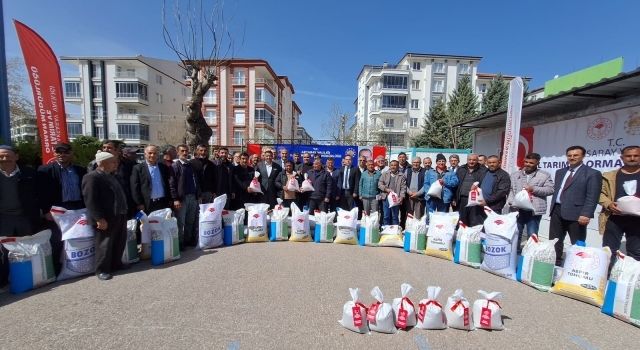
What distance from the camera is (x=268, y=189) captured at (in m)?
6.17

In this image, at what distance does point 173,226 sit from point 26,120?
26.0 m

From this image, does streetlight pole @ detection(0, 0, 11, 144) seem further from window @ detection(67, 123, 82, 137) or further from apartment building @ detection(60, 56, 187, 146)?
window @ detection(67, 123, 82, 137)

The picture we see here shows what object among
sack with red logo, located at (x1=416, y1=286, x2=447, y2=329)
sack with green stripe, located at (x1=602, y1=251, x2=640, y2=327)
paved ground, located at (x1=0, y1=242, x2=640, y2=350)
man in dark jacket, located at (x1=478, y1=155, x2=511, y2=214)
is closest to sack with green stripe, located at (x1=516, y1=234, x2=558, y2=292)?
paved ground, located at (x1=0, y1=242, x2=640, y2=350)

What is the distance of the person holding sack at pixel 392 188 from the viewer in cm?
588

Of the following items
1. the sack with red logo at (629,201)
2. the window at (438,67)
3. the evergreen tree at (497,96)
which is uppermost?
the window at (438,67)

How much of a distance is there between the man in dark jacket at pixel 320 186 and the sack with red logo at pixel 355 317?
3585 millimetres

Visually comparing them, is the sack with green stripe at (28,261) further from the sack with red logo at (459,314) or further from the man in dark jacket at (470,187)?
the man in dark jacket at (470,187)

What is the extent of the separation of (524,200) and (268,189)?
→ 4603 mm

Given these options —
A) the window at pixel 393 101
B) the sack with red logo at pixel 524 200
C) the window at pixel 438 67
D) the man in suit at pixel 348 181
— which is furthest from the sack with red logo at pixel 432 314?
the window at pixel 438 67

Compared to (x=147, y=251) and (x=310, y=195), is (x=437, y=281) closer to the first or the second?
(x=310, y=195)

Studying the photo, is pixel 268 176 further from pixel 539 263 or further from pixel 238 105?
pixel 238 105

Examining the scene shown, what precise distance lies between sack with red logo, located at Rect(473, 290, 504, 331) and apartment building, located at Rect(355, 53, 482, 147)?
4198 centimetres

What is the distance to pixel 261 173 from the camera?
20.4 feet

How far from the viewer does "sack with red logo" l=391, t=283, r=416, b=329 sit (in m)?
2.57
